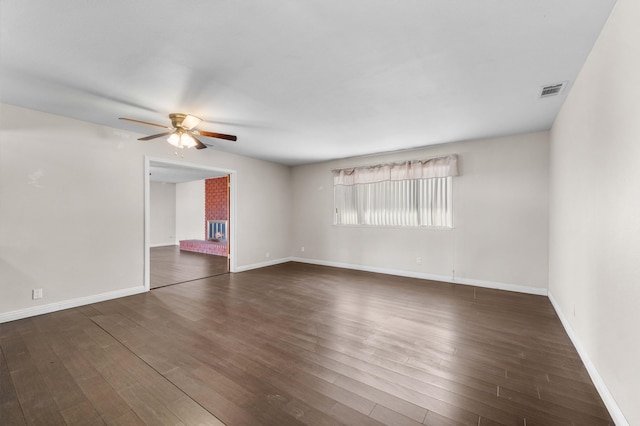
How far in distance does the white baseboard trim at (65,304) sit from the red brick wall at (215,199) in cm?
478

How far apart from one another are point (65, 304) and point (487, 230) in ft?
20.6

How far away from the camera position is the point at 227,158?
5.46m

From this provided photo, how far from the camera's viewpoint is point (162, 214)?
10.2 metres

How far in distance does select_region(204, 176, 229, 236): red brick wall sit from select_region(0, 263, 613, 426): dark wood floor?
5305 mm

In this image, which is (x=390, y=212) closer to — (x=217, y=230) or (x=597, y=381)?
(x=597, y=381)

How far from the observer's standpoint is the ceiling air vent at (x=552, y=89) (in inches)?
102

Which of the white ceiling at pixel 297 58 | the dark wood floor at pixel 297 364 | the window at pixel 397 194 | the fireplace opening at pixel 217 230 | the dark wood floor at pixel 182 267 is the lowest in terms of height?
the dark wood floor at pixel 297 364

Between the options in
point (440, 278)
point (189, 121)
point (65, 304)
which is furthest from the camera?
point (440, 278)

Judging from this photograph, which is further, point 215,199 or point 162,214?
point 162,214

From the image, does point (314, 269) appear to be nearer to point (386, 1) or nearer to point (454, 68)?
point (454, 68)

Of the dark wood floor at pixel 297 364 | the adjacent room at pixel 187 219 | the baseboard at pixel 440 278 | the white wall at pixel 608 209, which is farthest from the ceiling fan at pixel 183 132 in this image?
the baseboard at pixel 440 278

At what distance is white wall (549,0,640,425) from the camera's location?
4.65 feet

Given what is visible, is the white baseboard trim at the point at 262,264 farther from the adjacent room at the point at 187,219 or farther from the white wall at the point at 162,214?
the white wall at the point at 162,214

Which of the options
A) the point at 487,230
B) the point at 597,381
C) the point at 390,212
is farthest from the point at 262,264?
the point at 597,381
